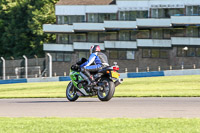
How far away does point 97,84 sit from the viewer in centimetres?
1955

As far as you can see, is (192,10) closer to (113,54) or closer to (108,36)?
(113,54)

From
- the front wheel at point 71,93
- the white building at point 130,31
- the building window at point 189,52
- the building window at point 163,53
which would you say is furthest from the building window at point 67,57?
the front wheel at point 71,93

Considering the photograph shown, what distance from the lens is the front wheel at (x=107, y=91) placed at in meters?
18.9

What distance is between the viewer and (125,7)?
3206 inches

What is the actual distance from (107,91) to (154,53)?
196 feet

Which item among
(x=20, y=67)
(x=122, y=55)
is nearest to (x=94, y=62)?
(x=122, y=55)

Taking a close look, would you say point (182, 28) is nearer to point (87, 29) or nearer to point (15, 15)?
point (87, 29)

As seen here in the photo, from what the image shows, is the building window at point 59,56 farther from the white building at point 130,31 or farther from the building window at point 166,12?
the building window at point 166,12

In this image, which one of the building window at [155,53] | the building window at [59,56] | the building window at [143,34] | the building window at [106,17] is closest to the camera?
the building window at [155,53]

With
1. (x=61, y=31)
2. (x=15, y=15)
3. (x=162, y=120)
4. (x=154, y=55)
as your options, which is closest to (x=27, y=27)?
(x=15, y=15)

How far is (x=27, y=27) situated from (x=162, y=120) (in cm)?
8360

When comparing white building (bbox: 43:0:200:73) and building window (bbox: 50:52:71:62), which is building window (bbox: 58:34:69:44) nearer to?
white building (bbox: 43:0:200:73)

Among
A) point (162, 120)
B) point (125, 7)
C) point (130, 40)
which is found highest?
point (125, 7)

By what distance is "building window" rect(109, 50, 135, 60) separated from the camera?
3187 inches
